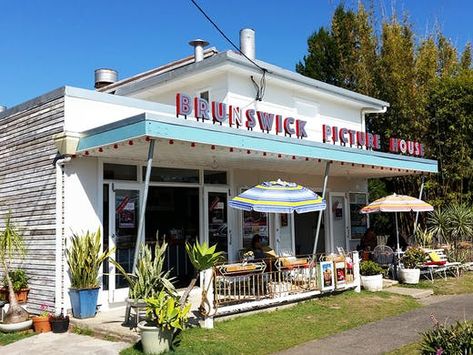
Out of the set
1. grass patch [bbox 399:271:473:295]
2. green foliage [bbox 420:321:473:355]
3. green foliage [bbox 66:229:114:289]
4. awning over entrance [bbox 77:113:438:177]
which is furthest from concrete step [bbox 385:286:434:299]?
green foliage [bbox 66:229:114:289]

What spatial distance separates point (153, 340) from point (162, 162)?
4.84 metres

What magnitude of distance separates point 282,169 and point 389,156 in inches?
111

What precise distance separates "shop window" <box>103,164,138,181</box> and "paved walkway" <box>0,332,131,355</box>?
10.2ft

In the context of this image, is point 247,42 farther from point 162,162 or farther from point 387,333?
point 387,333

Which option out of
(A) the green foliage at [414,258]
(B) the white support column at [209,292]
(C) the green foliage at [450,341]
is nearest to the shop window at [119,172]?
(B) the white support column at [209,292]

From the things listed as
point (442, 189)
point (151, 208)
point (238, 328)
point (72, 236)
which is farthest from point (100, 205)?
point (442, 189)

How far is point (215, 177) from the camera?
12.3m

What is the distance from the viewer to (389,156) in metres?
13.4

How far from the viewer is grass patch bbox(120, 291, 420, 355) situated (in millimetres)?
7258

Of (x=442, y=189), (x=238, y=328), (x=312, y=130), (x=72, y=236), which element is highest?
(x=312, y=130)

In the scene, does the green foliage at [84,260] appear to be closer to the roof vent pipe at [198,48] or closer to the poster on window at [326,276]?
the poster on window at [326,276]

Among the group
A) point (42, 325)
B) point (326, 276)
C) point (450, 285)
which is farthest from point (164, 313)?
point (450, 285)

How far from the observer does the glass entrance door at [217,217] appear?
11977 mm

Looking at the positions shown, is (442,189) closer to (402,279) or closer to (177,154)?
(402,279)
